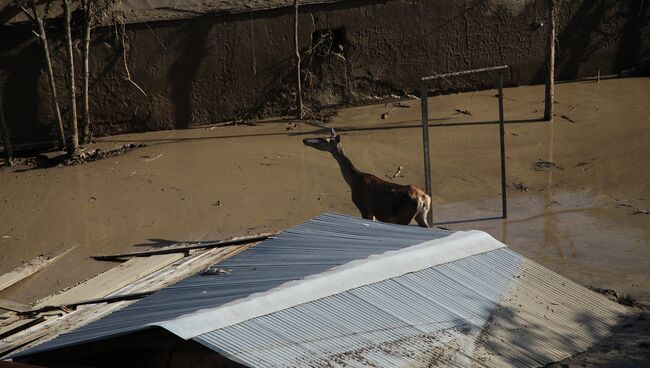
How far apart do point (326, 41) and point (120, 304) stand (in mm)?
9376

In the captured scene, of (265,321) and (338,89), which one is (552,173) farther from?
(265,321)

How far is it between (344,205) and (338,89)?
4.96 meters

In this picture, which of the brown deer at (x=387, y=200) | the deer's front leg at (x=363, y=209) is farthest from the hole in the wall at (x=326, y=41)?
the deer's front leg at (x=363, y=209)

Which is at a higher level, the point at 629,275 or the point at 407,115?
the point at 407,115

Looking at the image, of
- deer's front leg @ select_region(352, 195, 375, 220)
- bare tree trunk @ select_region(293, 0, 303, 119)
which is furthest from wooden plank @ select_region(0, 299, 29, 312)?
bare tree trunk @ select_region(293, 0, 303, 119)

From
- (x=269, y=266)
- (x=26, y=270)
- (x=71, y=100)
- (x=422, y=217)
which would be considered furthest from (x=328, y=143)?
(x=71, y=100)

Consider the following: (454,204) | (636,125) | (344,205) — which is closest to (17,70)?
(344,205)

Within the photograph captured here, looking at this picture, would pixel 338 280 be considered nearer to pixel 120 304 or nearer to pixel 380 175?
pixel 120 304

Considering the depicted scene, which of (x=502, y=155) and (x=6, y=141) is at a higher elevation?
(x=6, y=141)

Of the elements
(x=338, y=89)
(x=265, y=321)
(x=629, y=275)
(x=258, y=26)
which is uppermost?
(x=258, y=26)

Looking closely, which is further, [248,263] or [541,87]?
[541,87]

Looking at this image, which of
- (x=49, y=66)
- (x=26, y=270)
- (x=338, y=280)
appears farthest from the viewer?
(x=49, y=66)

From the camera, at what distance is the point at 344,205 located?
42.8 ft

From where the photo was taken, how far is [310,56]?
17328 millimetres
